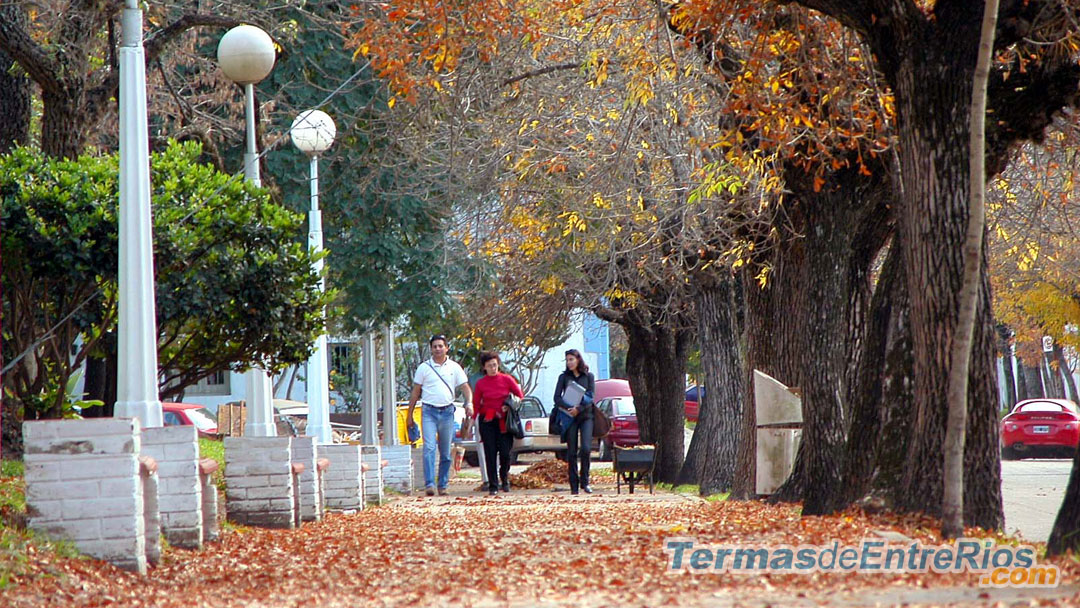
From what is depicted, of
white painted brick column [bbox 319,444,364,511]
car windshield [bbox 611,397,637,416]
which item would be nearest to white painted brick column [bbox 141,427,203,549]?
white painted brick column [bbox 319,444,364,511]

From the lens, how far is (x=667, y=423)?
25.5 m

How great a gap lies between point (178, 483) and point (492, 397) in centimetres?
820

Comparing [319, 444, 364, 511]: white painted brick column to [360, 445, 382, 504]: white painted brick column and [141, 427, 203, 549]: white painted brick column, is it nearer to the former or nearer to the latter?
[360, 445, 382, 504]: white painted brick column

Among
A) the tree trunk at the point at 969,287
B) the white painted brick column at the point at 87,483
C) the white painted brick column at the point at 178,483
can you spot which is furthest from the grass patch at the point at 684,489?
the white painted brick column at the point at 87,483

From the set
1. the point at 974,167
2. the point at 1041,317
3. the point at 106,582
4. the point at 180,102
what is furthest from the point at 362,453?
the point at 1041,317

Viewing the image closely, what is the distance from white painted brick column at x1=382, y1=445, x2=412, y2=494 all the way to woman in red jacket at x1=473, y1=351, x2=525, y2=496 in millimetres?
1624

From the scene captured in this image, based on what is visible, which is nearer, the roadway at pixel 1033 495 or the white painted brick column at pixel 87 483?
the white painted brick column at pixel 87 483

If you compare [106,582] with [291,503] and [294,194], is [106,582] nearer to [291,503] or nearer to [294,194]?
[291,503]

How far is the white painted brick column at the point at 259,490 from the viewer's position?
37.2 feet

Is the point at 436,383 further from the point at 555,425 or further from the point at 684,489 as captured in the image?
the point at 684,489

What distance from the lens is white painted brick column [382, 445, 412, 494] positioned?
19172 millimetres

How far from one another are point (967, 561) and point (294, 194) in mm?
14845

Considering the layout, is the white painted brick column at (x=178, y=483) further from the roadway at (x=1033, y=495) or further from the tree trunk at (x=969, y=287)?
the roadway at (x=1033, y=495)

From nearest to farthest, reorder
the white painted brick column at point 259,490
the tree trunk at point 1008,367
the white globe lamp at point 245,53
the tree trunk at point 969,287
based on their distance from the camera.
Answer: the tree trunk at point 969,287 → the white painted brick column at point 259,490 → the white globe lamp at point 245,53 → the tree trunk at point 1008,367
